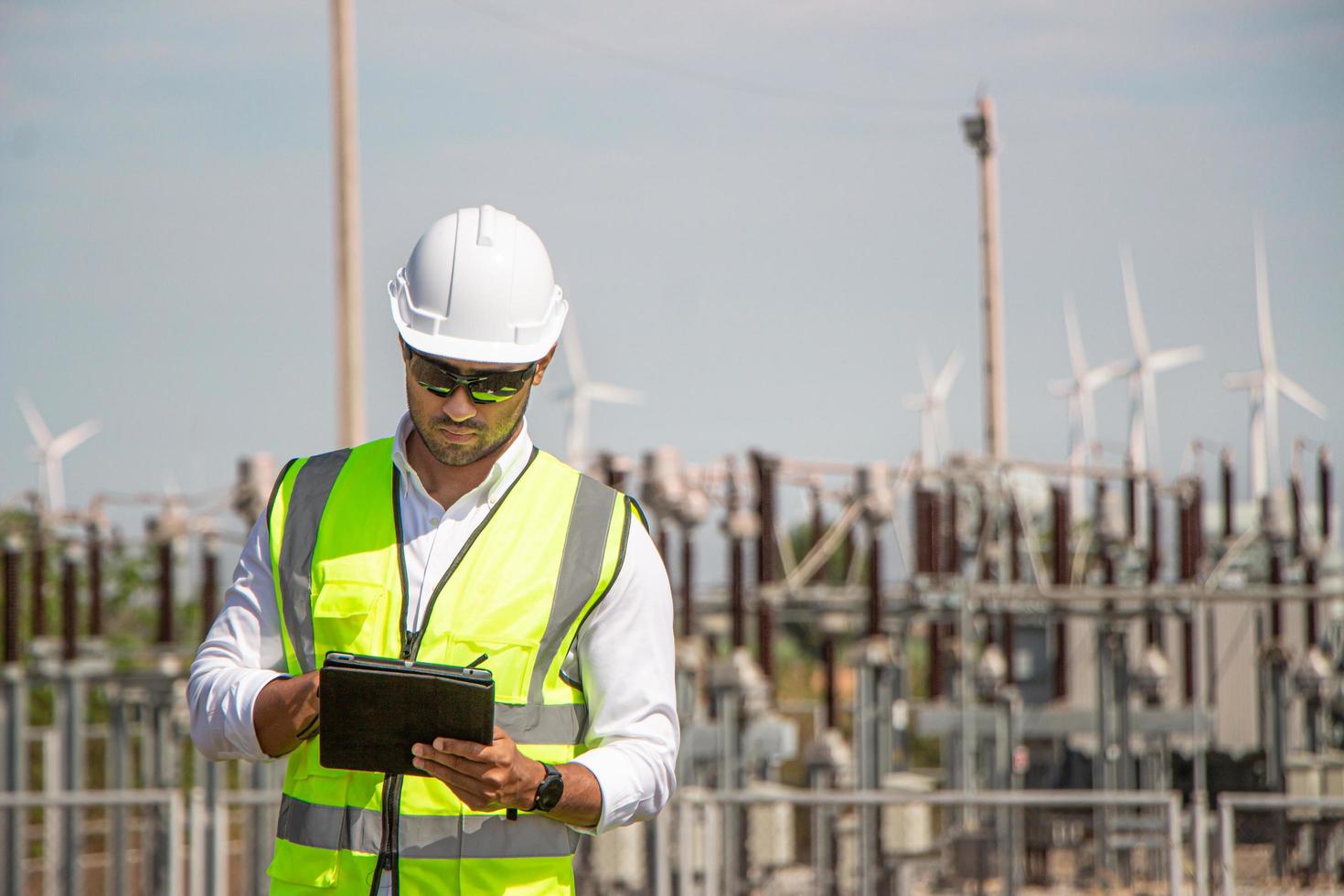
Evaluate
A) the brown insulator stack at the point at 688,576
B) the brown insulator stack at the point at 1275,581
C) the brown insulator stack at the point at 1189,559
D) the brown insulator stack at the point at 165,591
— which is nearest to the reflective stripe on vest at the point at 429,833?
the brown insulator stack at the point at 688,576

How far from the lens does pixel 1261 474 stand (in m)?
23.2

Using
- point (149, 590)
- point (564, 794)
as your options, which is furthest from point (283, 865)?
point (149, 590)

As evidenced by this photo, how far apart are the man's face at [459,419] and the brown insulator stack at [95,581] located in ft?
50.9

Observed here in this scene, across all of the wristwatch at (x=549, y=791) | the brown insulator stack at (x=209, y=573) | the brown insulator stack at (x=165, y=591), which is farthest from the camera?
the brown insulator stack at (x=165, y=591)

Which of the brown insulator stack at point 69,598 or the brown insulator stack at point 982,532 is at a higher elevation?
the brown insulator stack at point 982,532

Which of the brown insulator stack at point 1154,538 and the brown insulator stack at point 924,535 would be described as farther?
the brown insulator stack at point 1154,538

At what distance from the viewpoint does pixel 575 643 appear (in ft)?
9.10

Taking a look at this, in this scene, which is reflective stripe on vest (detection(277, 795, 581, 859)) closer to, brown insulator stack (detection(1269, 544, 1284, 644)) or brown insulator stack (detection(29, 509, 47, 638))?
brown insulator stack (detection(29, 509, 47, 638))

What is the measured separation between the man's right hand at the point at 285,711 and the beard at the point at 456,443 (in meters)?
0.38

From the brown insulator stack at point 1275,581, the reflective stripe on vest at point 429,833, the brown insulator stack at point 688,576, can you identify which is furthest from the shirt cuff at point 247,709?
the brown insulator stack at point 1275,581

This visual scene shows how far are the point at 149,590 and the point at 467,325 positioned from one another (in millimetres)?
31957

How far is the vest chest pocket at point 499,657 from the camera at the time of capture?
267 centimetres

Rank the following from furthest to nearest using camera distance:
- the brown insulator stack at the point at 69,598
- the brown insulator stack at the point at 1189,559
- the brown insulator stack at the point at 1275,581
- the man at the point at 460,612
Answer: the brown insulator stack at the point at 1189,559 → the brown insulator stack at the point at 1275,581 → the brown insulator stack at the point at 69,598 → the man at the point at 460,612

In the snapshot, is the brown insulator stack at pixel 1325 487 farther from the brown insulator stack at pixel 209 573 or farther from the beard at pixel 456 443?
the beard at pixel 456 443
